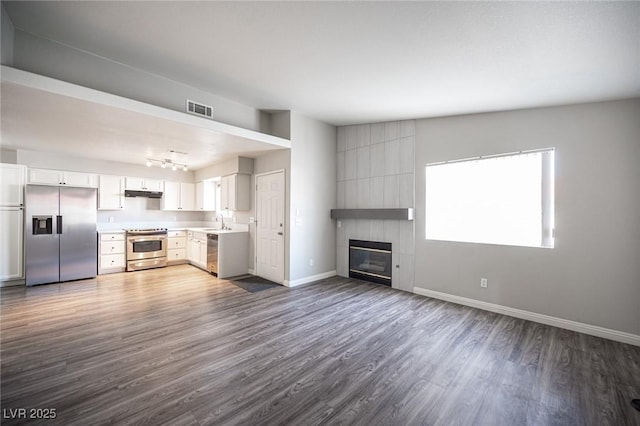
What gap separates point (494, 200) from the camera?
152 inches

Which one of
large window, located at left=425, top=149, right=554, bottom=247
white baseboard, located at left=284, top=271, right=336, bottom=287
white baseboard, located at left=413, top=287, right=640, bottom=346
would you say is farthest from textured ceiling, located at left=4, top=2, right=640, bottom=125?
white baseboard, located at left=284, top=271, right=336, bottom=287

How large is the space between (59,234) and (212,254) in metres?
2.74

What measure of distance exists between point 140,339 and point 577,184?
5.35 m

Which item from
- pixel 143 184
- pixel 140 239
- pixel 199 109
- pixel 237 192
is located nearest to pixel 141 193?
pixel 143 184

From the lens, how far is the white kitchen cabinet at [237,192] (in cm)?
566

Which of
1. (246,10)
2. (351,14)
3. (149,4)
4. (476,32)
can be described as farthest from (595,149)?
(149,4)

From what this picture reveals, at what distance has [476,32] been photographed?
7.37ft

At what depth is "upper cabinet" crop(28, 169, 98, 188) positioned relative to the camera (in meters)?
5.15

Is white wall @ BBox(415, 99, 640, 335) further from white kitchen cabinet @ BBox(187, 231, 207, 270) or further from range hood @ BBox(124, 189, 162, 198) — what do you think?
range hood @ BBox(124, 189, 162, 198)

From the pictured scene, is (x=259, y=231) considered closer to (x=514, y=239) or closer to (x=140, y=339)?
(x=140, y=339)

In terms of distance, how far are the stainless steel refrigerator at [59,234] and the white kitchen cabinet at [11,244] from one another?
16 cm

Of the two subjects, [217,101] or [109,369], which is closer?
[109,369]

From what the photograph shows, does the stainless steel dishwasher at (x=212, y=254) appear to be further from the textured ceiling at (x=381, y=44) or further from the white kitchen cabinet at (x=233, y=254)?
the textured ceiling at (x=381, y=44)

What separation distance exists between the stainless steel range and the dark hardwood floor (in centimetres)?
202
